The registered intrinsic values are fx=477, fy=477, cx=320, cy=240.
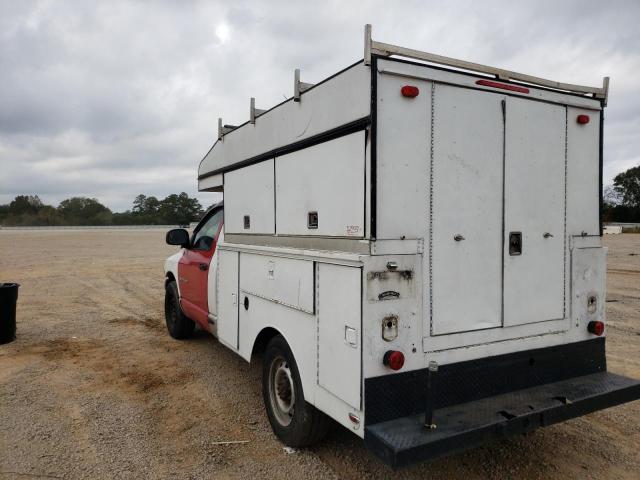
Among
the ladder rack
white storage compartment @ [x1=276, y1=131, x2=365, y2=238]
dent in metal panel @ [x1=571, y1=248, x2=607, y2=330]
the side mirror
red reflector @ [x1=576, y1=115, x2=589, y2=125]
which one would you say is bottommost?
dent in metal panel @ [x1=571, y1=248, x2=607, y2=330]

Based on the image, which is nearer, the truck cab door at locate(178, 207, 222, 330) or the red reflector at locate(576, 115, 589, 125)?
the red reflector at locate(576, 115, 589, 125)

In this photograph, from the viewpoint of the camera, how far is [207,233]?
19.8ft

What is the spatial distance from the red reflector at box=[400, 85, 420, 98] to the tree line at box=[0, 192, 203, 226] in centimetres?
7709

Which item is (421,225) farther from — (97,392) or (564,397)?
(97,392)

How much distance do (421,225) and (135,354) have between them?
484 cm

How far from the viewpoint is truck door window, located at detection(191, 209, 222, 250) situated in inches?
228

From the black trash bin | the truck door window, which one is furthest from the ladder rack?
the black trash bin

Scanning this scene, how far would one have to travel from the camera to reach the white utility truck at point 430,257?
9.27 ft

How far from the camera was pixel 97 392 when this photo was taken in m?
4.95

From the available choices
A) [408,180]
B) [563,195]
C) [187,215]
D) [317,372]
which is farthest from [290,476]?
[187,215]

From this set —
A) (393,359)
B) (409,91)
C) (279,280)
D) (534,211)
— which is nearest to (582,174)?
(534,211)

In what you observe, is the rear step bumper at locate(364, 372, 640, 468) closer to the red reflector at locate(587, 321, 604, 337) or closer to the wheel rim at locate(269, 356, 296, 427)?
the red reflector at locate(587, 321, 604, 337)

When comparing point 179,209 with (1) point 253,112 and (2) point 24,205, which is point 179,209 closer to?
(2) point 24,205

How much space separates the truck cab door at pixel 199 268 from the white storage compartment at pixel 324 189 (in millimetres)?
1994
